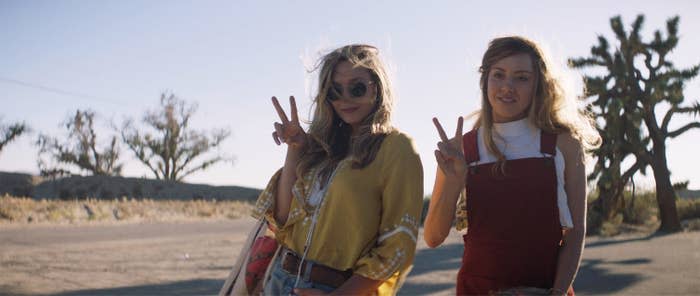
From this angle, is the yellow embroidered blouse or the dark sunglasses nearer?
the yellow embroidered blouse

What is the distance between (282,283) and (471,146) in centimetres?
93

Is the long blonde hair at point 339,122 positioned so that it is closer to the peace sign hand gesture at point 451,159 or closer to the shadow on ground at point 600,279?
the peace sign hand gesture at point 451,159

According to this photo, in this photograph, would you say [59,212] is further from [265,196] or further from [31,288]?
[265,196]

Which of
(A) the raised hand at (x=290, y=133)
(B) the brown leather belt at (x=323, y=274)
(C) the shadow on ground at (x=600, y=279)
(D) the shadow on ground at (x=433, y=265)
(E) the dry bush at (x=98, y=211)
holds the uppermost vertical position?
(A) the raised hand at (x=290, y=133)

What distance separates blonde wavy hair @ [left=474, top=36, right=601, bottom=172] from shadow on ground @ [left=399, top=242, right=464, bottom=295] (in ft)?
17.2

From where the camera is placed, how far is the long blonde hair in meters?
2.56

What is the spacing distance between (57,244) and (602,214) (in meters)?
15.6

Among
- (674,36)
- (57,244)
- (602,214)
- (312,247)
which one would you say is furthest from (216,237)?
(674,36)

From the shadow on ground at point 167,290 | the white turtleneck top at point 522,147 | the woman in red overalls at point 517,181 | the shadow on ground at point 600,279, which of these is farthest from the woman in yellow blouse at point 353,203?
the shadow on ground at point 600,279

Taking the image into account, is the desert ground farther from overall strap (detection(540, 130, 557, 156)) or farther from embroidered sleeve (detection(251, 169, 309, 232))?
overall strap (detection(540, 130, 557, 156))

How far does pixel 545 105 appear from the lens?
2570 millimetres

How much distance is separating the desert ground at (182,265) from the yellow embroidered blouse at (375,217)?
17.5 feet

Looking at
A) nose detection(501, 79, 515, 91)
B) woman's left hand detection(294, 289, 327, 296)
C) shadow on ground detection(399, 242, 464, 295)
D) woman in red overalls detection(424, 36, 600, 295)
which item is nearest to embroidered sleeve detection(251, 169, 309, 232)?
woman's left hand detection(294, 289, 327, 296)

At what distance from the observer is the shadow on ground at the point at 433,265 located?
25.8ft
